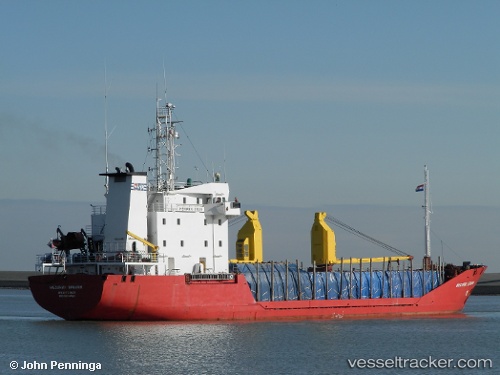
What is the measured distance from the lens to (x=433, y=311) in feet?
186

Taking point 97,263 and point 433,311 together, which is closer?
point 97,263

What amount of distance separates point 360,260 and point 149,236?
12.6m

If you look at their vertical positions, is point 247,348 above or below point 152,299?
below

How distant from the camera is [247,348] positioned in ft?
130

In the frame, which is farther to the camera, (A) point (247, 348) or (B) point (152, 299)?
(B) point (152, 299)

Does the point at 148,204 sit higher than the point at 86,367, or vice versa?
the point at 148,204

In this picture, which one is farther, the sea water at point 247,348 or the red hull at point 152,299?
the red hull at point 152,299

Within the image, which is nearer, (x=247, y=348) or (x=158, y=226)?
(x=247, y=348)

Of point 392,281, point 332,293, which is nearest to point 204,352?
point 332,293

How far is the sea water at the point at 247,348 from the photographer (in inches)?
1399

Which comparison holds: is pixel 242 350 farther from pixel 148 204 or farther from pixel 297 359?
pixel 148 204

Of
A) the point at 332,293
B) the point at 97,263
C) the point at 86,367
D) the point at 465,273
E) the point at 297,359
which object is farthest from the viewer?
the point at 465,273

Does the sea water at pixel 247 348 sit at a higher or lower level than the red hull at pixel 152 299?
lower

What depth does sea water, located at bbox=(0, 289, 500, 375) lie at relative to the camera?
35.5 meters
